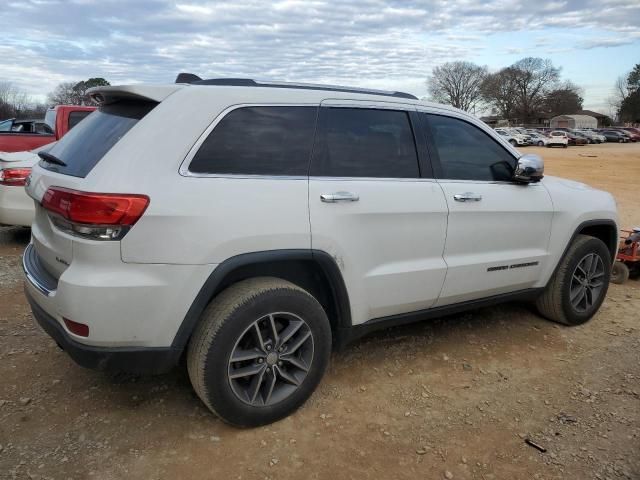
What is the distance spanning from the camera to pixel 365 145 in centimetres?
333

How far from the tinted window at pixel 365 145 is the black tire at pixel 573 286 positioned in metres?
1.75

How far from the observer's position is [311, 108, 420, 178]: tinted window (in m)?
3.16

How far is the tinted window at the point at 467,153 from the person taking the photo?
3.68 meters

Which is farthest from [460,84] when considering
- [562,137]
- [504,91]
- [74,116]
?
[74,116]

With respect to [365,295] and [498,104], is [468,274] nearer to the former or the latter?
[365,295]

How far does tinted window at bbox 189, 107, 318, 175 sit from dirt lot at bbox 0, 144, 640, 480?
1.42 m

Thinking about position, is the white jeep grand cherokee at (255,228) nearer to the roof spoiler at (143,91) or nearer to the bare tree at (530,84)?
the roof spoiler at (143,91)

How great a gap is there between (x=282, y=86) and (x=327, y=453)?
80.1 inches

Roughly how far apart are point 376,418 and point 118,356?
1471 mm

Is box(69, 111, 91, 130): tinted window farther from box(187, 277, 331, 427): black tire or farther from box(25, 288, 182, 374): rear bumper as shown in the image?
box(187, 277, 331, 427): black tire

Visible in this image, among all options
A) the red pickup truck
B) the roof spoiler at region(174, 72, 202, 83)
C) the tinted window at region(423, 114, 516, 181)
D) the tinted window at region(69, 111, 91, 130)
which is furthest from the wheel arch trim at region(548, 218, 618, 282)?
the tinted window at region(69, 111, 91, 130)

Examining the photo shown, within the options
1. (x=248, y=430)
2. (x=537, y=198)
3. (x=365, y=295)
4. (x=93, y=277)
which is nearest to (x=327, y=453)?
(x=248, y=430)

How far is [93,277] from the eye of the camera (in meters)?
2.51

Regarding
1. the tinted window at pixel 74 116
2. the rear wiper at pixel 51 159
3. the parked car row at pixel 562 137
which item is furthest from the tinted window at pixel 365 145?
the parked car row at pixel 562 137
